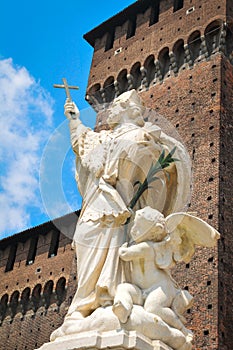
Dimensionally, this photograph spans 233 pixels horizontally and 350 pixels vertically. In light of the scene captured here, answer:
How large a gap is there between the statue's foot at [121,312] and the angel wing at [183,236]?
19.6 inches

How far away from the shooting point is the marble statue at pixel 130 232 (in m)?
3.38

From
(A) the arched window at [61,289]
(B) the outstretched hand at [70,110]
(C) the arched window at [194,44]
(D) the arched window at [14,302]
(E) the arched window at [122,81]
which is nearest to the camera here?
(B) the outstretched hand at [70,110]

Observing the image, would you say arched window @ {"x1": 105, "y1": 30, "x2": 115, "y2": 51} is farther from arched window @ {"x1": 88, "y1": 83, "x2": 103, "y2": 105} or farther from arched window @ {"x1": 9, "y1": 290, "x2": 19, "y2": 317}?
arched window @ {"x1": 9, "y1": 290, "x2": 19, "y2": 317}

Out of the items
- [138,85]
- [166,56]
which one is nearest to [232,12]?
[166,56]

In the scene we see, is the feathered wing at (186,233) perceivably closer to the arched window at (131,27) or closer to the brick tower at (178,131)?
the brick tower at (178,131)

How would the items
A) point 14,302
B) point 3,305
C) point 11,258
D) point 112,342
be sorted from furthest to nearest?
point 11,258, point 3,305, point 14,302, point 112,342

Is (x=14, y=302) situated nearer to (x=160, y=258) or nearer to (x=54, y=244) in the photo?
(x=54, y=244)

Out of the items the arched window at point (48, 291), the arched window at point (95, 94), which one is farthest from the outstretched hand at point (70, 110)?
the arched window at point (48, 291)

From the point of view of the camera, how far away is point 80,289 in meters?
3.68

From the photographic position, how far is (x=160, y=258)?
362cm

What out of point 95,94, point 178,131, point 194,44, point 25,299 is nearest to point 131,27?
point 95,94

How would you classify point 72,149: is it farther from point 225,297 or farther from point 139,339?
point 225,297

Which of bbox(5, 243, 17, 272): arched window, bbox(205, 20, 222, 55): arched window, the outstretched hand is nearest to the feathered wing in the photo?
the outstretched hand

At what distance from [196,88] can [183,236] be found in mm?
9364
